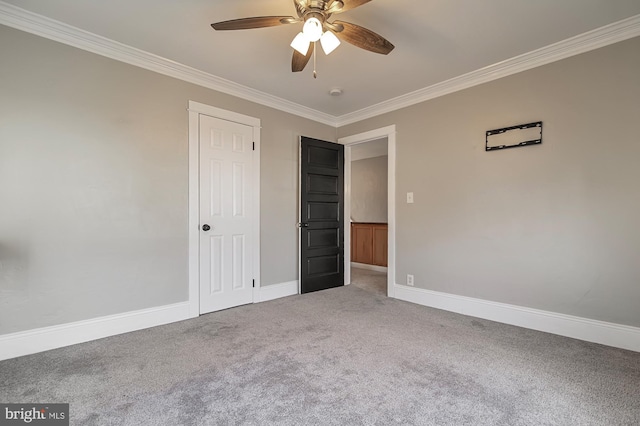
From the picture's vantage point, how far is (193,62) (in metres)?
2.88

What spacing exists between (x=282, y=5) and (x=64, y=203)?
7.82 feet

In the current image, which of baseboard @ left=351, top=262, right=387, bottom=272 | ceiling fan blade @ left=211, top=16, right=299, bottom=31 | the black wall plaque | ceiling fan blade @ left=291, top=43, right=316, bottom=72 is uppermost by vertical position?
ceiling fan blade @ left=211, top=16, right=299, bottom=31

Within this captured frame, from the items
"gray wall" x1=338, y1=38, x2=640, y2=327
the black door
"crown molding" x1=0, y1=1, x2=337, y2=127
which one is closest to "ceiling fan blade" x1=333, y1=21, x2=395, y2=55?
"gray wall" x1=338, y1=38, x2=640, y2=327

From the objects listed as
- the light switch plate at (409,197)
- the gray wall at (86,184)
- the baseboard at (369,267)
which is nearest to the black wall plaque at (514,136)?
the light switch plate at (409,197)

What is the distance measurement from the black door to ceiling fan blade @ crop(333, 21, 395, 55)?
2.00 meters

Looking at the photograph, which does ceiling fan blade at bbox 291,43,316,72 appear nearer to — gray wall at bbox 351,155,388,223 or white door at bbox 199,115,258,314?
white door at bbox 199,115,258,314

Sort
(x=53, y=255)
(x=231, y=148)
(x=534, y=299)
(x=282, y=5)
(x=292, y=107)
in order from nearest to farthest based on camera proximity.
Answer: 1. (x=282, y=5)
2. (x=53, y=255)
3. (x=534, y=299)
4. (x=231, y=148)
5. (x=292, y=107)

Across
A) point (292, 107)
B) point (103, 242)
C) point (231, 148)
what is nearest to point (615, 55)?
point (292, 107)

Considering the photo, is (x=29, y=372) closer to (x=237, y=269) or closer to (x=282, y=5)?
(x=237, y=269)

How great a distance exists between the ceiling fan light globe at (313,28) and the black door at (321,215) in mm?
2158

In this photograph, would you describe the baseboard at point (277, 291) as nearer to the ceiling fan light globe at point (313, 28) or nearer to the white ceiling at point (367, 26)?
the white ceiling at point (367, 26)

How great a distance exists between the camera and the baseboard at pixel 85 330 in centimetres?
216

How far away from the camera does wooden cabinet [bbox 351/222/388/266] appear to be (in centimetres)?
589

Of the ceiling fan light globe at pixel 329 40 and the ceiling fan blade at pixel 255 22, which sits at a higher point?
the ceiling fan blade at pixel 255 22
